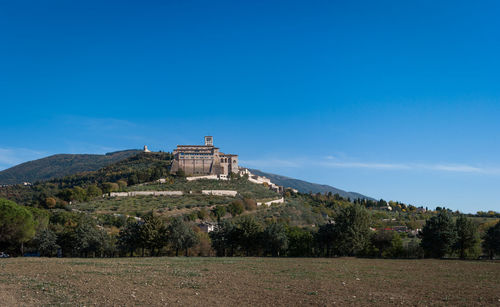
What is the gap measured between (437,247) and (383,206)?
13077 centimetres

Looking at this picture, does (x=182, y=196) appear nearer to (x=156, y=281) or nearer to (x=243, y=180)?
(x=243, y=180)

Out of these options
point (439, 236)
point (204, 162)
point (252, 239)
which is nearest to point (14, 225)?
point (252, 239)

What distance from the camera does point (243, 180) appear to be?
131m

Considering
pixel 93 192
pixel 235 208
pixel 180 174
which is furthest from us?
pixel 180 174

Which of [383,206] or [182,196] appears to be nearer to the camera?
[182,196]

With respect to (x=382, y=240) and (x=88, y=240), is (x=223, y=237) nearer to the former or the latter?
(x=88, y=240)

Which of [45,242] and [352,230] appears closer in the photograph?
[352,230]

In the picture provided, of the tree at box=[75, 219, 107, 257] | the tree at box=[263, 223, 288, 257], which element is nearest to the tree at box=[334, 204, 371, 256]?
the tree at box=[263, 223, 288, 257]

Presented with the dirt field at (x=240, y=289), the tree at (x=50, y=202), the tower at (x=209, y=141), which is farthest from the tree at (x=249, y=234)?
the tower at (x=209, y=141)

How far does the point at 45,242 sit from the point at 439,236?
4698 cm

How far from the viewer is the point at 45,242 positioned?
152ft

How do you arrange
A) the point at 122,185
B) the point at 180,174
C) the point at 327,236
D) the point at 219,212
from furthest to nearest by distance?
the point at 180,174 → the point at 122,185 → the point at 219,212 → the point at 327,236

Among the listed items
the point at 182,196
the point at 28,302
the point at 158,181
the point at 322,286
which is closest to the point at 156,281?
the point at 28,302

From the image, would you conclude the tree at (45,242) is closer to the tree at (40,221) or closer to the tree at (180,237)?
the tree at (40,221)
